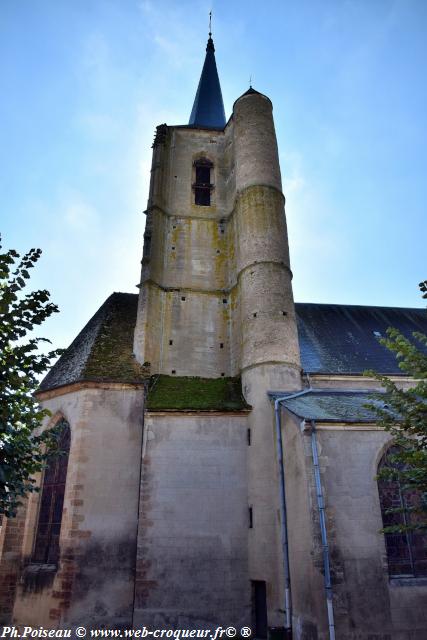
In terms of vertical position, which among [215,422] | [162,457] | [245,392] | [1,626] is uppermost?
[245,392]

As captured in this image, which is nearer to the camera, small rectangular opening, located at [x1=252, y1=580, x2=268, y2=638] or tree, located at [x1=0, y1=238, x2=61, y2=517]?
tree, located at [x1=0, y1=238, x2=61, y2=517]

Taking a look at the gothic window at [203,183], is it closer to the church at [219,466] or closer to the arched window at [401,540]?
the church at [219,466]

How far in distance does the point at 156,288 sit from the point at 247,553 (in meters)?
8.12

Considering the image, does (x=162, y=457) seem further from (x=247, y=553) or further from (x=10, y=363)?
(x=10, y=363)

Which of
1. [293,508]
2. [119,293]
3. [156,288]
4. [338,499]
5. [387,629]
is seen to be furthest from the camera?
[119,293]

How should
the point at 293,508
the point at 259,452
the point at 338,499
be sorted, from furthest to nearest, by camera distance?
the point at 259,452
the point at 293,508
the point at 338,499

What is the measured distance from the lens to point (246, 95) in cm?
1802

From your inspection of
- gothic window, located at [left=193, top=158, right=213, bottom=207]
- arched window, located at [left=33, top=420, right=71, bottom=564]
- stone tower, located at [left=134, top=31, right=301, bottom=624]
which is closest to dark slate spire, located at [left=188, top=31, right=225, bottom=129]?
stone tower, located at [left=134, top=31, right=301, bottom=624]

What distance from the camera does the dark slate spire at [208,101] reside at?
68.0 feet

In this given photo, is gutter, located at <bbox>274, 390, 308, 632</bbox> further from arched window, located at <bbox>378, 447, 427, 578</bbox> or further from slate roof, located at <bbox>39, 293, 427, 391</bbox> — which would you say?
slate roof, located at <bbox>39, 293, 427, 391</bbox>

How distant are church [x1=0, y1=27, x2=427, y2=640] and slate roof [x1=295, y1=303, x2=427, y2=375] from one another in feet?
0.31

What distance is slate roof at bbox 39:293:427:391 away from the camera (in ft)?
43.3

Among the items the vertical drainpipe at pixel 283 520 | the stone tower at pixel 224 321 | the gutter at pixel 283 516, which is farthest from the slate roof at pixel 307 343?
the vertical drainpipe at pixel 283 520

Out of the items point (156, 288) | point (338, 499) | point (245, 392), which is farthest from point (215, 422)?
point (156, 288)
